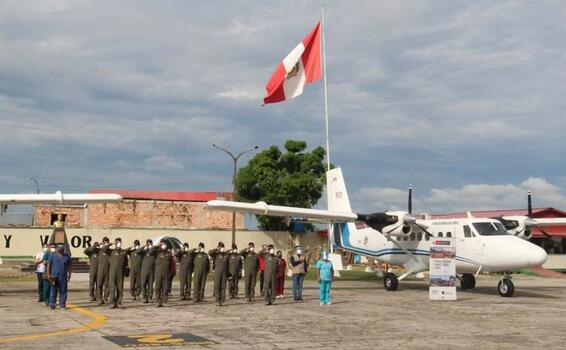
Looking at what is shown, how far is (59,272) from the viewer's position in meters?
17.2

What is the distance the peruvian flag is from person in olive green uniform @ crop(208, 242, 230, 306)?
13817mm

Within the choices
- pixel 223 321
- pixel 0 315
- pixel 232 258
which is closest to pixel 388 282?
pixel 232 258

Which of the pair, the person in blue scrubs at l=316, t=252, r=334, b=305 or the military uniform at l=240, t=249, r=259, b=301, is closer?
the person in blue scrubs at l=316, t=252, r=334, b=305

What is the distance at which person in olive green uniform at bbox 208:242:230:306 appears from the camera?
1908 centimetres

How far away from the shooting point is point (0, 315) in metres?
15.9

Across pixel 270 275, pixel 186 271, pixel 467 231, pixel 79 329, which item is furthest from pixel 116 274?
pixel 467 231

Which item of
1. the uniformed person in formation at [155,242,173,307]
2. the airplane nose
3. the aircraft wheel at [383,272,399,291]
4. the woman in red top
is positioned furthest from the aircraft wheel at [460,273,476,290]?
the uniformed person in formation at [155,242,173,307]

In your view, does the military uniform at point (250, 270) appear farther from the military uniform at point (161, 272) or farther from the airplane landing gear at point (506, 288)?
the airplane landing gear at point (506, 288)

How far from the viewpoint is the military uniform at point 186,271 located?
20.9 meters

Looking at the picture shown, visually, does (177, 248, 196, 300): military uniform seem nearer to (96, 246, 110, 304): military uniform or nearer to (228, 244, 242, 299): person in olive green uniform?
(228, 244, 242, 299): person in olive green uniform

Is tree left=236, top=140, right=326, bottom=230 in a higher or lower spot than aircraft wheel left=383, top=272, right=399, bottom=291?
higher

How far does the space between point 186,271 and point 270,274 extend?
10.3ft

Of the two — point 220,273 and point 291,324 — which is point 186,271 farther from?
point 291,324

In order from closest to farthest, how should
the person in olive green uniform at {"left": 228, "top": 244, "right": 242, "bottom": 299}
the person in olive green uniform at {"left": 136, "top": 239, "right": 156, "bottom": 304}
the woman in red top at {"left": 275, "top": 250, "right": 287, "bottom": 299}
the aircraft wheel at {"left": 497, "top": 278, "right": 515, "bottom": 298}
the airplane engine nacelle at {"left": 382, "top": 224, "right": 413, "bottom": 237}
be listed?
the person in olive green uniform at {"left": 136, "top": 239, "right": 156, "bottom": 304} → the person in olive green uniform at {"left": 228, "top": 244, "right": 242, "bottom": 299} → the woman in red top at {"left": 275, "top": 250, "right": 287, "bottom": 299} → the aircraft wheel at {"left": 497, "top": 278, "right": 515, "bottom": 298} → the airplane engine nacelle at {"left": 382, "top": 224, "right": 413, "bottom": 237}
